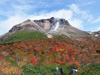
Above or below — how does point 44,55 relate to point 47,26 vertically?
below

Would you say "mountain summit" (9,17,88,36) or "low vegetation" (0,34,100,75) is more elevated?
"mountain summit" (9,17,88,36)

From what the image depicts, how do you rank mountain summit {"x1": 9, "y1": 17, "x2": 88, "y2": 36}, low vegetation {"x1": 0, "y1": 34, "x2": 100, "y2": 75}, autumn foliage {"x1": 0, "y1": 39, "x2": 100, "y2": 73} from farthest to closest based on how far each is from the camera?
mountain summit {"x1": 9, "y1": 17, "x2": 88, "y2": 36}, autumn foliage {"x1": 0, "y1": 39, "x2": 100, "y2": 73}, low vegetation {"x1": 0, "y1": 34, "x2": 100, "y2": 75}

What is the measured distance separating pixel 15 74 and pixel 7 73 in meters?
1.04

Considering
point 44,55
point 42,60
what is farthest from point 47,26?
point 42,60

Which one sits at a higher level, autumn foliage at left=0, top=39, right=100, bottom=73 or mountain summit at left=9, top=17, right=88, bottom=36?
mountain summit at left=9, top=17, right=88, bottom=36

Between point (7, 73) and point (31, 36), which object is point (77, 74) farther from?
point (31, 36)

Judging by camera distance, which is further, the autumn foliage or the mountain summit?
the mountain summit

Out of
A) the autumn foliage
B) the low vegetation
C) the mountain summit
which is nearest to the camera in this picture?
the low vegetation

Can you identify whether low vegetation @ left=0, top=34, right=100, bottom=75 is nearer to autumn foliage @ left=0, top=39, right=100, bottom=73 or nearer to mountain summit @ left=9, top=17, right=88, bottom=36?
autumn foliage @ left=0, top=39, right=100, bottom=73

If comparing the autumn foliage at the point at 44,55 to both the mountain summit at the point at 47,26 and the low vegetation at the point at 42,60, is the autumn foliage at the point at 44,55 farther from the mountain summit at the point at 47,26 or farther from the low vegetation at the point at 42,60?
the mountain summit at the point at 47,26

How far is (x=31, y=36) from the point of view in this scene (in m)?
134

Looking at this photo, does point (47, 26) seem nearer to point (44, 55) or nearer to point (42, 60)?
point (44, 55)

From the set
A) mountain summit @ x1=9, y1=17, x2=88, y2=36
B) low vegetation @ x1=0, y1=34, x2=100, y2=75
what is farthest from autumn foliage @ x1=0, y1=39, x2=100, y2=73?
mountain summit @ x1=9, y1=17, x2=88, y2=36

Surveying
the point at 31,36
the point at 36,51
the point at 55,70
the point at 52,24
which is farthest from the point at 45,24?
the point at 55,70
